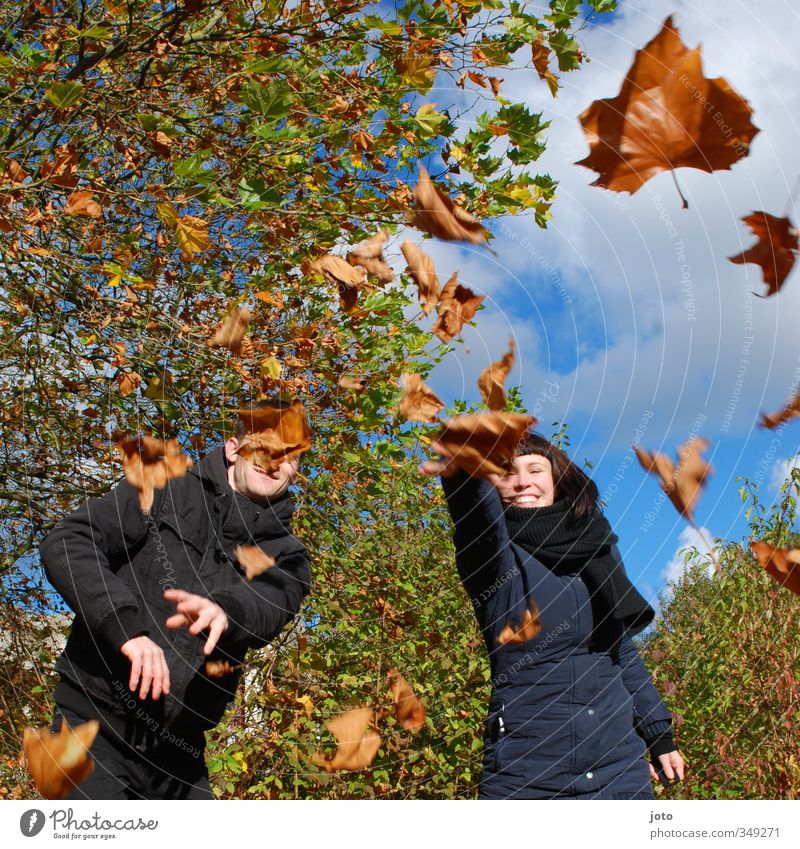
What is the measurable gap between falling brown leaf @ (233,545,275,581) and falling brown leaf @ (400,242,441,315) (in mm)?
914

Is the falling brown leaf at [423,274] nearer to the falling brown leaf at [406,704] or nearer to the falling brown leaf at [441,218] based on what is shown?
the falling brown leaf at [441,218]

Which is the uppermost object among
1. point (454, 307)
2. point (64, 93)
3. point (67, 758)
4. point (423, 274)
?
point (64, 93)

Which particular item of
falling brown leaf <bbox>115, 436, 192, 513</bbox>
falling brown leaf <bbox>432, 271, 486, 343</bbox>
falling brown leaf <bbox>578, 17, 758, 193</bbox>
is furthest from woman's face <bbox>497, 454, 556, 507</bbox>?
falling brown leaf <bbox>115, 436, 192, 513</bbox>

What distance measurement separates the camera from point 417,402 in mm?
2523

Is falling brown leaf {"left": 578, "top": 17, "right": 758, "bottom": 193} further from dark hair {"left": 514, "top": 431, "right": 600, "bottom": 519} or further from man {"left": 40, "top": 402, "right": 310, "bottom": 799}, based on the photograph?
man {"left": 40, "top": 402, "right": 310, "bottom": 799}

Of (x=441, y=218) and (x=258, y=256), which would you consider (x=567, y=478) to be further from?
(x=258, y=256)

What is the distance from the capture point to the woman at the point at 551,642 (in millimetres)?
1704

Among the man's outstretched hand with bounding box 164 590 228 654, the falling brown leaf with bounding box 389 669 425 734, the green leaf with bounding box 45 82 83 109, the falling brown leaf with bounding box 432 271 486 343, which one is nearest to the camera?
the man's outstretched hand with bounding box 164 590 228 654

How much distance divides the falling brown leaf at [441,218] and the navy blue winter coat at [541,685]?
79 cm

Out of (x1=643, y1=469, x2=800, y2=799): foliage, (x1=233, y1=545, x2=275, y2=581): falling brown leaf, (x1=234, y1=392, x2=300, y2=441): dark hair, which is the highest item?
(x1=234, y1=392, x2=300, y2=441): dark hair

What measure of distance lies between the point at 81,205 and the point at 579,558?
173 centimetres

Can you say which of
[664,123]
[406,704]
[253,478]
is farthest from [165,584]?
[406,704]

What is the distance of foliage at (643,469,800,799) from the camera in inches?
139
